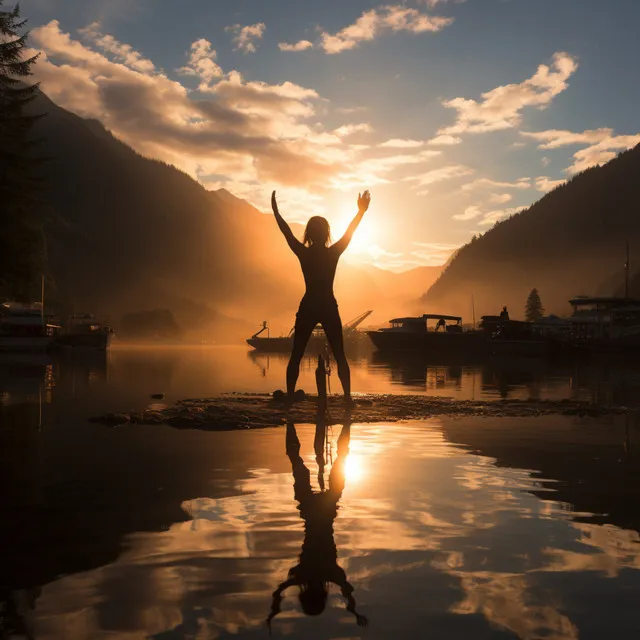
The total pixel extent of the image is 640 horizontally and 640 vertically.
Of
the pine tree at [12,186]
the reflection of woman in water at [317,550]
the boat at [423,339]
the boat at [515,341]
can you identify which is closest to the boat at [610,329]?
the boat at [515,341]

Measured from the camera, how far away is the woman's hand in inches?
463

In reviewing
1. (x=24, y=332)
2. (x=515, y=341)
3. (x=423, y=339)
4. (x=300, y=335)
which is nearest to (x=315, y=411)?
(x=300, y=335)

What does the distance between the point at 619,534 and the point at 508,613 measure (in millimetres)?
1739

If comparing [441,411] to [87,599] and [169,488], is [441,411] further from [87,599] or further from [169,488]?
[87,599]

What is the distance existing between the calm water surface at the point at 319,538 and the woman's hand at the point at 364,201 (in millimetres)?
4465

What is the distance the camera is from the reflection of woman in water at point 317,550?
337 centimetres

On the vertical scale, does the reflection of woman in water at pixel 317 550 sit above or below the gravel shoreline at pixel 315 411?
below

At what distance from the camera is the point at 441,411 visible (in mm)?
12719

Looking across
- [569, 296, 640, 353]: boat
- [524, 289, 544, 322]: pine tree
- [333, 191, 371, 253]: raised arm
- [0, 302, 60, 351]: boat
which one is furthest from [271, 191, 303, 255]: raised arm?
[524, 289, 544, 322]: pine tree

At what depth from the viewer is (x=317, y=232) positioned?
38.2ft

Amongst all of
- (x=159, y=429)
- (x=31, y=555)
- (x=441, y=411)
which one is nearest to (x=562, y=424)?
(x=441, y=411)

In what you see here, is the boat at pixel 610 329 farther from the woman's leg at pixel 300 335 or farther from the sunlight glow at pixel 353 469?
the sunlight glow at pixel 353 469

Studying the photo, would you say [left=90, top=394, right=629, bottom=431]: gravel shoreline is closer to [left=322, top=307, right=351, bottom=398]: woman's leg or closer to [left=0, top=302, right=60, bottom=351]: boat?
[left=322, top=307, right=351, bottom=398]: woman's leg

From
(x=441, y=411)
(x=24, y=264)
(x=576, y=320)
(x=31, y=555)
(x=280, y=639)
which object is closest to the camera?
(x=280, y=639)
